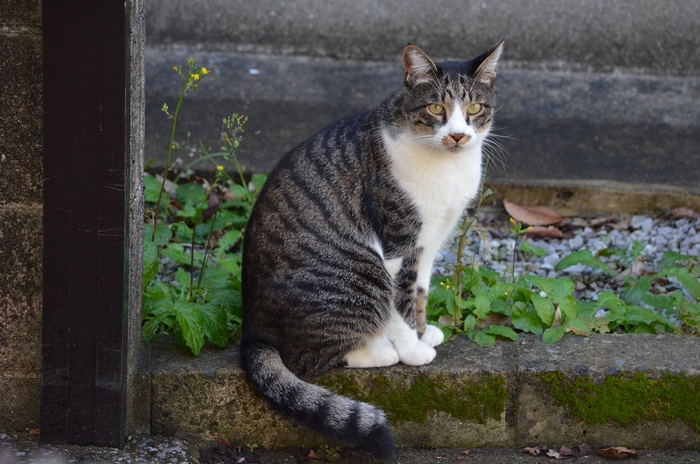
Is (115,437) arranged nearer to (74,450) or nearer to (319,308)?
(74,450)

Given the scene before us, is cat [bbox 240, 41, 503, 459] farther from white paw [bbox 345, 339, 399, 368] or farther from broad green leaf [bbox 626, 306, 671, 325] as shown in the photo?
broad green leaf [bbox 626, 306, 671, 325]

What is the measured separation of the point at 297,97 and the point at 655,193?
228 centimetres

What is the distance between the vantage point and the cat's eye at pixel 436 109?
2762mm

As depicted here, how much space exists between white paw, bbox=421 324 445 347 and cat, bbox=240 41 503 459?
69 mm

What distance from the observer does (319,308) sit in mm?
2723

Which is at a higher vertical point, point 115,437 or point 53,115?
point 53,115

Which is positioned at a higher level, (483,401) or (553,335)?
(553,335)

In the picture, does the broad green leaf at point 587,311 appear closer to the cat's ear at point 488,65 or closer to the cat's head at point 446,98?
the cat's head at point 446,98

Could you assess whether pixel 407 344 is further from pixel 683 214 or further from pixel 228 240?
pixel 683 214

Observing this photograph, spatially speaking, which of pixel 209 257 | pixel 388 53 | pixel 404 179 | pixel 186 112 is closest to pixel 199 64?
pixel 186 112

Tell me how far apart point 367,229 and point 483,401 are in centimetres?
72

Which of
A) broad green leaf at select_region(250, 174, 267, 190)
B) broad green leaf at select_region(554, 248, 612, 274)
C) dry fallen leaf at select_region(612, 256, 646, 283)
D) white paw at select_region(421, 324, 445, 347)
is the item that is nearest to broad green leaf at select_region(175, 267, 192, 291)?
white paw at select_region(421, 324, 445, 347)

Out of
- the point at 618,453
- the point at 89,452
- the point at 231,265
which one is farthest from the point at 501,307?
the point at 89,452

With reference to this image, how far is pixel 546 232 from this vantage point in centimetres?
429
